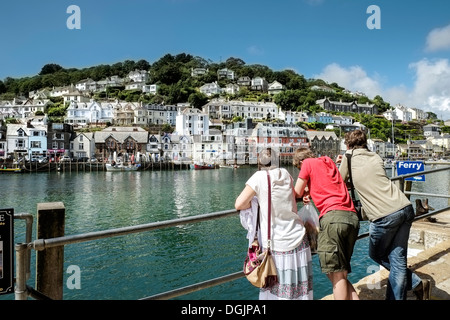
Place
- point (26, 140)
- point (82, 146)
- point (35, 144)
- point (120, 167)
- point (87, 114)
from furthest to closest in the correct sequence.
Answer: point (87, 114), point (82, 146), point (35, 144), point (26, 140), point (120, 167)

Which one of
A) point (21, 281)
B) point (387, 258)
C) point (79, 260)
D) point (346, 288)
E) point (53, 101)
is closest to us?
point (21, 281)

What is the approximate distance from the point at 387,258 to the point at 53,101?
17953 cm

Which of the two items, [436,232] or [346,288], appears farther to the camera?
[436,232]

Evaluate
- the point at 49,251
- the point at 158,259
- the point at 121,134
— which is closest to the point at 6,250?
the point at 49,251

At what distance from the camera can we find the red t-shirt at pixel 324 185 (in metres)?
3.81

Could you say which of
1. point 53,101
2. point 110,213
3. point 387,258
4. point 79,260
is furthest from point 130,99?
point 387,258

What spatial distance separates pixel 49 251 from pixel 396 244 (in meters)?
3.73

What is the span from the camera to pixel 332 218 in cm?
369

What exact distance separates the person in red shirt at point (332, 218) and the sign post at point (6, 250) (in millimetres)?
2734

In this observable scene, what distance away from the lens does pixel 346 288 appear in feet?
12.5

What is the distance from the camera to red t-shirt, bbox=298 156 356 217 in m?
3.81

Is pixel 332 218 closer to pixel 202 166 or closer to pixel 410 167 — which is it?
pixel 410 167

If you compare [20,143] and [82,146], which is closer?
[20,143]
